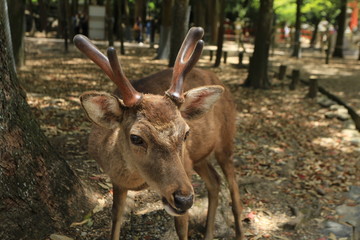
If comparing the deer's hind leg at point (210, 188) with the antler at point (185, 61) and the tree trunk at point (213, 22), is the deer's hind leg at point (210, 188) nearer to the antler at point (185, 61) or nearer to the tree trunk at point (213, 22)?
the antler at point (185, 61)

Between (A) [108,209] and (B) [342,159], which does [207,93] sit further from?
(B) [342,159]

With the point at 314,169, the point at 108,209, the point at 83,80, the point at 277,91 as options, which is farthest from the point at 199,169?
the point at 277,91

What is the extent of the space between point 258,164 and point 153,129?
4.13m

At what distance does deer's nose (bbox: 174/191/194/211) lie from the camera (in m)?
2.58

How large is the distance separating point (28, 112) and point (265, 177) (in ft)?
11.9

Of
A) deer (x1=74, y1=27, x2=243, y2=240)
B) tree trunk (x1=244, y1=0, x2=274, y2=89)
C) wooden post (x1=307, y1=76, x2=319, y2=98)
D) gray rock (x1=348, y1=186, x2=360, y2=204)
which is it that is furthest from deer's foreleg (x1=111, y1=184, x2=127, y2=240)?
tree trunk (x1=244, y1=0, x2=274, y2=89)

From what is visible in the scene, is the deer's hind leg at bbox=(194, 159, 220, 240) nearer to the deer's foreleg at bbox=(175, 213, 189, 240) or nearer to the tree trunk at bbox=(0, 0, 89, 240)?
the deer's foreleg at bbox=(175, 213, 189, 240)

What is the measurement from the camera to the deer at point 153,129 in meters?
2.79

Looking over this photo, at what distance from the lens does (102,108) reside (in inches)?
118

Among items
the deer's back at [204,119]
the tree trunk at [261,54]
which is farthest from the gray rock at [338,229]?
the tree trunk at [261,54]

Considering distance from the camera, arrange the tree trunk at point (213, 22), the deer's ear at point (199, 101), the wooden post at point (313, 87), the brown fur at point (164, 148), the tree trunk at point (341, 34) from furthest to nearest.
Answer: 1. the tree trunk at point (213, 22)
2. the tree trunk at point (341, 34)
3. the wooden post at point (313, 87)
4. the deer's ear at point (199, 101)
5. the brown fur at point (164, 148)

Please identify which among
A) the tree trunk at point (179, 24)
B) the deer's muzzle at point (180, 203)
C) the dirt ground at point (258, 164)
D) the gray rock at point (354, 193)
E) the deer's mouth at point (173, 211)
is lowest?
A: the gray rock at point (354, 193)

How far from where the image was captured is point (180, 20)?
10438 millimetres

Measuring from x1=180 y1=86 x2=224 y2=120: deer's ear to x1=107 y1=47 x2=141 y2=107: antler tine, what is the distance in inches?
17.1
